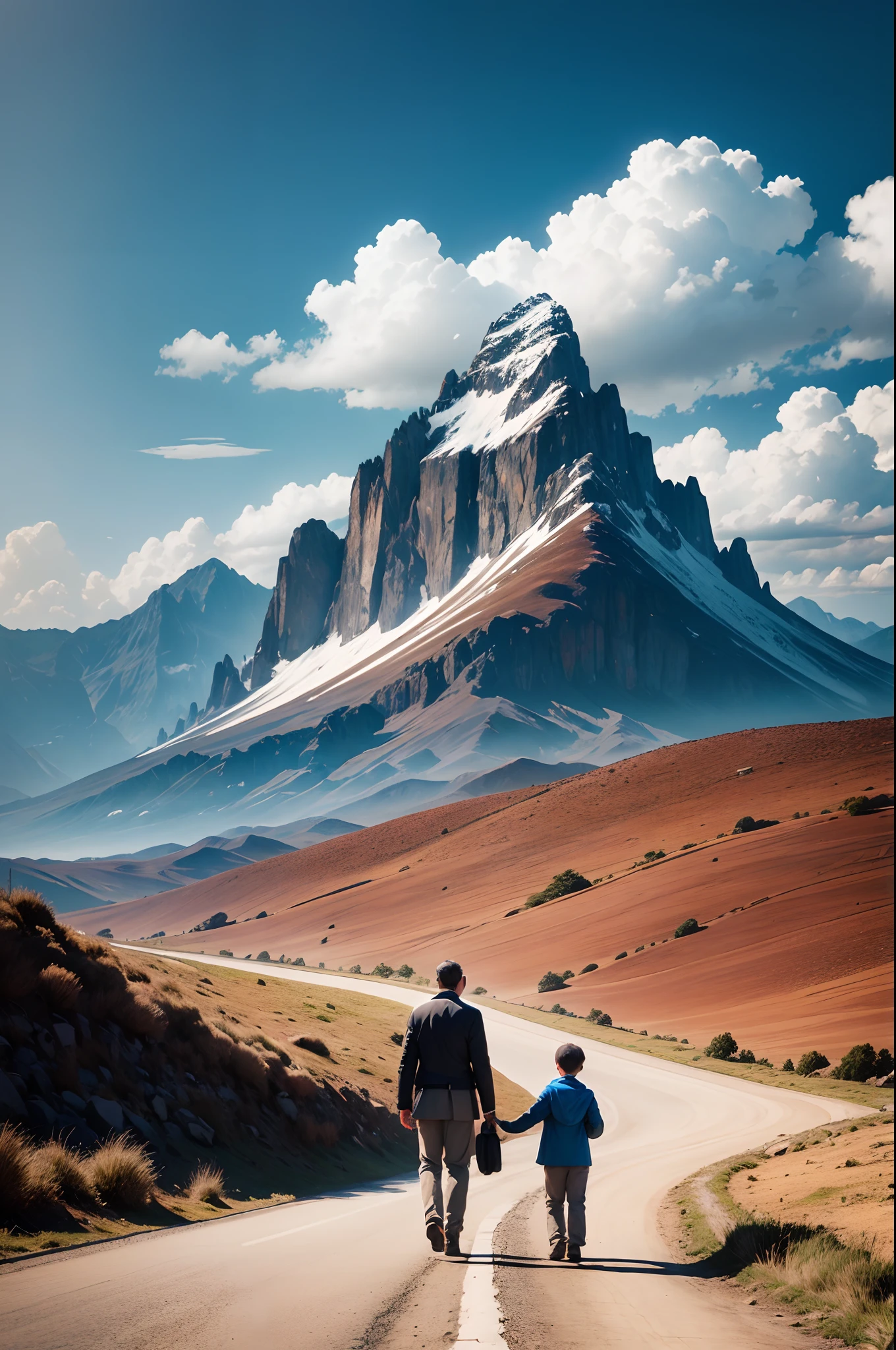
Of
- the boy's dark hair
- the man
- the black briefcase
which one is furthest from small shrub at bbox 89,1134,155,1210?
the boy's dark hair

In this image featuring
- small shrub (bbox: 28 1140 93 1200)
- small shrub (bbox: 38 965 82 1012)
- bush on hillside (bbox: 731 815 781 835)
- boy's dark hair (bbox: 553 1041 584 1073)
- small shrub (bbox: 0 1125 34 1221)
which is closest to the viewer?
boy's dark hair (bbox: 553 1041 584 1073)

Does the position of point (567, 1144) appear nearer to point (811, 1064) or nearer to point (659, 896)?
point (811, 1064)

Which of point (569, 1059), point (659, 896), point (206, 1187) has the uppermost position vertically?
point (569, 1059)

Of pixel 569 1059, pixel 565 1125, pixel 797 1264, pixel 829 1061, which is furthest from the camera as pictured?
pixel 829 1061

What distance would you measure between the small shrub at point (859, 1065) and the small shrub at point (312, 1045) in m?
19.9

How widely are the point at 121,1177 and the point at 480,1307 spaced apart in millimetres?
5432

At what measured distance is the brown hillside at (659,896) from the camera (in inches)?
1967

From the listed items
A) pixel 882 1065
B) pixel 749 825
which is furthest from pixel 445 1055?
pixel 749 825

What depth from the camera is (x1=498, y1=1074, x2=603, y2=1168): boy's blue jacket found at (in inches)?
333

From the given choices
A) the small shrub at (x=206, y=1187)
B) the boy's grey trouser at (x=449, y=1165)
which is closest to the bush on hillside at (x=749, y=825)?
the small shrub at (x=206, y=1187)

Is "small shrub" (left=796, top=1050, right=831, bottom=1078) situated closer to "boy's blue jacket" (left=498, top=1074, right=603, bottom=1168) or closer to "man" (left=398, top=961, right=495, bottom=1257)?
"boy's blue jacket" (left=498, top=1074, right=603, bottom=1168)

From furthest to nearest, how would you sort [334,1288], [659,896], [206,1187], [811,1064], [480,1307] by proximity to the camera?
1. [659,896]
2. [811,1064]
3. [206,1187]
4. [334,1288]
5. [480,1307]

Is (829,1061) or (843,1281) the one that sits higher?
(843,1281)

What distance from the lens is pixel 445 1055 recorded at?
334 inches
